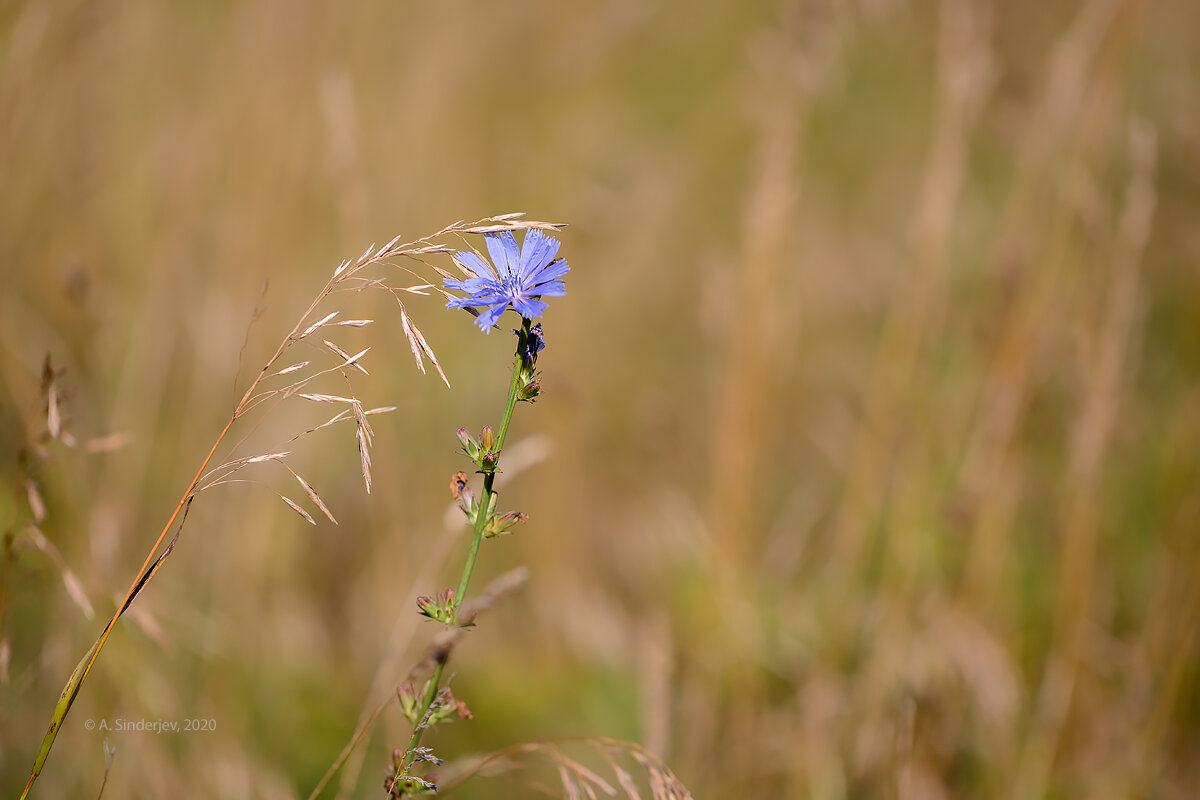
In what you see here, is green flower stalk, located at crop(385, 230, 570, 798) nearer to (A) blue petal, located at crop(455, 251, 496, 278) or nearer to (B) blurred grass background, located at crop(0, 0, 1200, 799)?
(A) blue petal, located at crop(455, 251, 496, 278)

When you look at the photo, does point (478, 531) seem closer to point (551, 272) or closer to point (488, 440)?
point (488, 440)

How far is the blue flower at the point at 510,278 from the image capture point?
3.65ft

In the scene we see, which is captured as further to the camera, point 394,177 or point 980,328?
point 394,177

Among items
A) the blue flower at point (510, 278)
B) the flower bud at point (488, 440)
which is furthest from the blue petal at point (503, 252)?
the flower bud at point (488, 440)

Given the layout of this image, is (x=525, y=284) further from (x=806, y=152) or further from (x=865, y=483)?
(x=806, y=152)

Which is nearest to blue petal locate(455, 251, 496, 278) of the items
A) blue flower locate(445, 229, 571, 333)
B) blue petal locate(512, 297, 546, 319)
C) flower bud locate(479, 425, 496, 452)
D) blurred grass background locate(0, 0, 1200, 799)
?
blue flower locate(445, 229, 571, 333)

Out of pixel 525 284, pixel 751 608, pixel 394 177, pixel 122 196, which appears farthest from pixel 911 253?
pixel 122 196

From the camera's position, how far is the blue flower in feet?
3.65

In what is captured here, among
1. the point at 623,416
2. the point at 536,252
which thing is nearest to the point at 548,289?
the point at 536,252

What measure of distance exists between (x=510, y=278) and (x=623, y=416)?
2.63m

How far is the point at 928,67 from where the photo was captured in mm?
5191

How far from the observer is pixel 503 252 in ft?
4.09

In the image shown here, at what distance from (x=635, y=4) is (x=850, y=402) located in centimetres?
Result: 198

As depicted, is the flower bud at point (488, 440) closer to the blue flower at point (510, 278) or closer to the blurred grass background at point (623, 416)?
the blue flower at point (510, 278)
